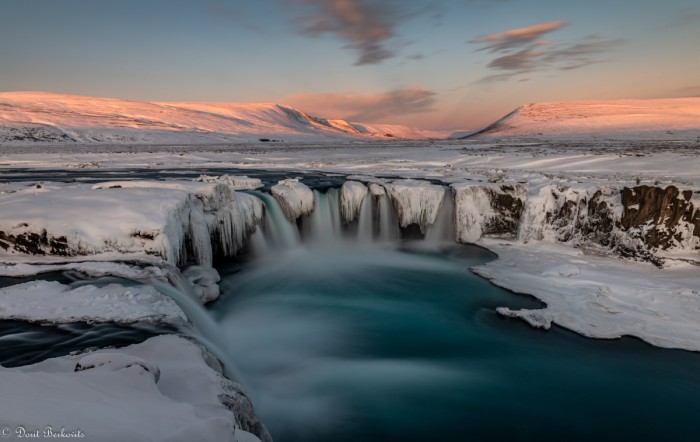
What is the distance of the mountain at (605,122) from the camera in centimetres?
8488

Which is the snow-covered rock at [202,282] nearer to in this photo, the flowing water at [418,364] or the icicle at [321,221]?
the flowing water at [418,364]

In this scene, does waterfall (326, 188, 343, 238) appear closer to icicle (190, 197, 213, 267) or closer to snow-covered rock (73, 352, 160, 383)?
icicle (190, 197, 213, 267)

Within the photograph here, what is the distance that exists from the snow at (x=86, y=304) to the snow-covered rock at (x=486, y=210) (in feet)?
40.5

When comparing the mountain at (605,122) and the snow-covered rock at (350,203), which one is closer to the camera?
the snow-covered rock at (350,203)

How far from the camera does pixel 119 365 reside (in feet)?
12.0

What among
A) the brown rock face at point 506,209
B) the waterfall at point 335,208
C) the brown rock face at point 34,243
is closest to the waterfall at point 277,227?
the waterfall at point 335,208

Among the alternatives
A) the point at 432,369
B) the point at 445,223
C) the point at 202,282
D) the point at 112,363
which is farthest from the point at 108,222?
the point at 445,223

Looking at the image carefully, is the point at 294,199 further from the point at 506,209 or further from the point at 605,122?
the point at 605,122

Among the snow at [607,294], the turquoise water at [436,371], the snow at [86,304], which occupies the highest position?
the snow at [86,304]

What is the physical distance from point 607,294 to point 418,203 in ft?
26.2

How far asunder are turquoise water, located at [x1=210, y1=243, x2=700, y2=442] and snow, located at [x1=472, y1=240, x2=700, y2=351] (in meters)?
0.42

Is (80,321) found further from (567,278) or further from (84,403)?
(567,278)

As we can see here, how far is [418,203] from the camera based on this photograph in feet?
54.6

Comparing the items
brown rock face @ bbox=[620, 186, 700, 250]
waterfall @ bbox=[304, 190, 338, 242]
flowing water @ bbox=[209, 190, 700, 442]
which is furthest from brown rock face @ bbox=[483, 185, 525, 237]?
waterfall @ bbox=[304, 190, 338, 242]
